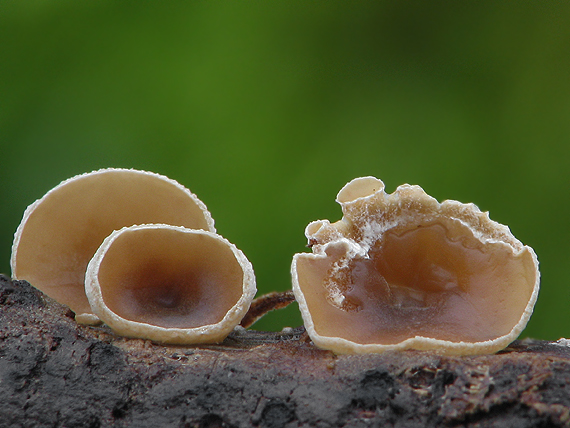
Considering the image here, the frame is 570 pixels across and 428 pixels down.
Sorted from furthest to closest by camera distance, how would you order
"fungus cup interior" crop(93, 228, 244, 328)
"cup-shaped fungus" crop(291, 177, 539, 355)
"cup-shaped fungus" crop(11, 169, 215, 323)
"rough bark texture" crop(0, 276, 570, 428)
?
"cup-shaped fungus" crop(11, 169, 215, 323) → "fungus cup interior" crop(93, 228, 244, 328) → "cup-shaped fungus" crop(291, 177, 539, 355) → "rough bark texture" crop(0, 276, 570, 428)

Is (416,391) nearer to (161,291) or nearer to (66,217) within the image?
(161,291)

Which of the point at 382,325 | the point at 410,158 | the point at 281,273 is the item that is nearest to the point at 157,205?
the point at 382,325

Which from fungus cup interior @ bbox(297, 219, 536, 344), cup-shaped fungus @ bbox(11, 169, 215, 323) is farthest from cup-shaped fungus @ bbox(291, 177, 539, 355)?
cup-shaped fungus @ bbox(11, 169, 215, 323)

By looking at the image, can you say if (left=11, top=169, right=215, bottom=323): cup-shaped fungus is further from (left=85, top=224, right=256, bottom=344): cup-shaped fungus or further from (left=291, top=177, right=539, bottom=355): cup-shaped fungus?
(left=291, top=177, right=539, bottom=355): cup-shaped fungus

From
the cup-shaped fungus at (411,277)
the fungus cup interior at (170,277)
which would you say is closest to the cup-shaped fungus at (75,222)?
the fungus cup interior at (170,277)

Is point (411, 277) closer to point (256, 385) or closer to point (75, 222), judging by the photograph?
point (256, 385)

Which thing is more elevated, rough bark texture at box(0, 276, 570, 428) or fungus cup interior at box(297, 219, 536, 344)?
fungus cup interior at box(297, 219, 536, 344)

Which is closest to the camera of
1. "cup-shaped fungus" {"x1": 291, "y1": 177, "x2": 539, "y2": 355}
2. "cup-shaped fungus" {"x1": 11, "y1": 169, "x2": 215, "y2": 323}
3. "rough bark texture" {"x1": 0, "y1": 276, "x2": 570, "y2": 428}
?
"rough bark texture" {"x1": 0, "y1": 276, "x2": 570, "y2": 428}
